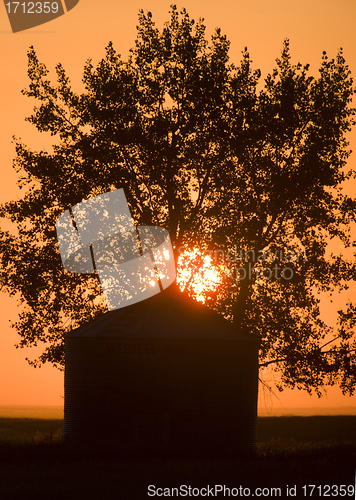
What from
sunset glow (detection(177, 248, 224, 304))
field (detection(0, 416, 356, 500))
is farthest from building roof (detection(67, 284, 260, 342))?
field (detection(0, 416, 356, 500))

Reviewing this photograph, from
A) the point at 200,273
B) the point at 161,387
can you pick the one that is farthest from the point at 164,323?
the point at 200,273

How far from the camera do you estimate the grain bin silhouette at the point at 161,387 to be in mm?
23969

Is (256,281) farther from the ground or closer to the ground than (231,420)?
farther from the ground

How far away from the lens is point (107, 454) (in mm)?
21922

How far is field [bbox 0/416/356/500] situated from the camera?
55.2ft

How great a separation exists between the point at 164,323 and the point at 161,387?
9.27 ft

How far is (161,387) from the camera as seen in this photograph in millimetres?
24109

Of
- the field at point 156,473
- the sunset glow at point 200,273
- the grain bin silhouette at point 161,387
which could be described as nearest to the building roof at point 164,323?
the grain bin silhouette at point 161,387

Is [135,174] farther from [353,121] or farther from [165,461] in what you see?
[165,461]

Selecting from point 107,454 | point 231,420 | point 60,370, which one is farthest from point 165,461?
point 60,370

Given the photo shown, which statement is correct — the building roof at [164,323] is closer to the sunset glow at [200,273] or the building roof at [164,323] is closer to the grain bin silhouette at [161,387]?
the grain bin silhouette at [161,387]

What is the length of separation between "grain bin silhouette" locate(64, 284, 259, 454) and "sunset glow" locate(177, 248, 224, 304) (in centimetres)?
695

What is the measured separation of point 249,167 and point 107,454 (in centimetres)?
1732

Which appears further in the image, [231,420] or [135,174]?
[135,174]
